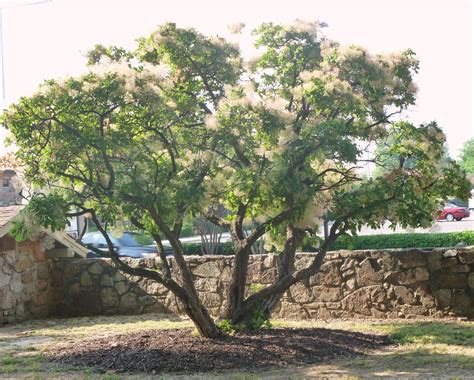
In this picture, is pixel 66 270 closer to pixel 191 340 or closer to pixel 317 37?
pixel 191 340

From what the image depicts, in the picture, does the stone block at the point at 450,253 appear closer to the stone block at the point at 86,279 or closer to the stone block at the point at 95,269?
the stone block at the point at 95,269

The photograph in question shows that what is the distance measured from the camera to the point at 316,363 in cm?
799

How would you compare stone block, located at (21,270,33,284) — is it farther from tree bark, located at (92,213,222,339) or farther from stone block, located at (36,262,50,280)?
tree bark, located at (92,213,222,339)

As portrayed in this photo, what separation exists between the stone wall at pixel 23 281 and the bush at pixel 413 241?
20.2 ft

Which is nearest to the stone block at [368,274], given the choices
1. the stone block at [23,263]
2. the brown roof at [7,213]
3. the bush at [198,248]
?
the brown roof at [7,213]

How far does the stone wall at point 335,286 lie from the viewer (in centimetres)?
1121

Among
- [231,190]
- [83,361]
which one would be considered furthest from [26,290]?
[231,190]

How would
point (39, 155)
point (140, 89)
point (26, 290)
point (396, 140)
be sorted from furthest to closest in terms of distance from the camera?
point (26, 290) → point (396, 140) → point (39, 155) → point (140, 89)

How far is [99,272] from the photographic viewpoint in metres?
13.7

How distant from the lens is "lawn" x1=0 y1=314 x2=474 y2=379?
7.38 meters

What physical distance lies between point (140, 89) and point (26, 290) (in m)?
6.63

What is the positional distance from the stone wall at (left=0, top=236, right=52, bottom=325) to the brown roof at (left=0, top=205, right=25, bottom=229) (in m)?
0.31

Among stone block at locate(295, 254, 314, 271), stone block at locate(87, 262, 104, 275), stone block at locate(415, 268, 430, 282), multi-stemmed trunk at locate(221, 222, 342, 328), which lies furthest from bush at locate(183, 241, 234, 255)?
multi-stemmed trunk at locate(221, 222, 342, 328)

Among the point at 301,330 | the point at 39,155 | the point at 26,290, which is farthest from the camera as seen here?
the point at 26,290
